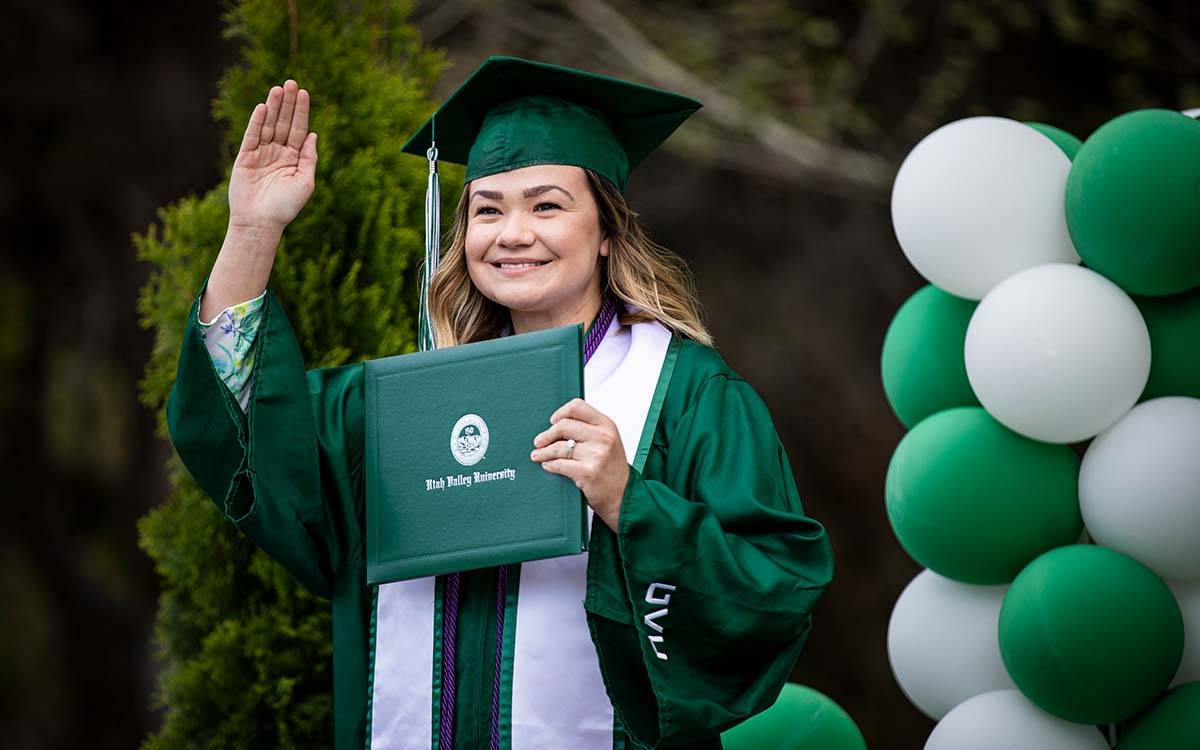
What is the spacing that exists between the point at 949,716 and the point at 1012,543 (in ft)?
1.45

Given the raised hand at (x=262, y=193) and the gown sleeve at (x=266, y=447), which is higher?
the raised hand at (x=262, y=193)

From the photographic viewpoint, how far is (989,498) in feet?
10.6

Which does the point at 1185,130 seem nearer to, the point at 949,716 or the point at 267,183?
the point at 949,716

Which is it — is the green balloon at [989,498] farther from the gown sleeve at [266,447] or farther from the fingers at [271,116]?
the fingers at [271,116]

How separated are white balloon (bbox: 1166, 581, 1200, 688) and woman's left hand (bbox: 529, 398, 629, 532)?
5.03 feet

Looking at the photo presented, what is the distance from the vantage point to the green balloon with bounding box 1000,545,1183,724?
2.99m

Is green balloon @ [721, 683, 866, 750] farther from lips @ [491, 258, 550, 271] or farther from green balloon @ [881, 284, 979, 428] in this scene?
lips @ [491, 258, 550, 271]

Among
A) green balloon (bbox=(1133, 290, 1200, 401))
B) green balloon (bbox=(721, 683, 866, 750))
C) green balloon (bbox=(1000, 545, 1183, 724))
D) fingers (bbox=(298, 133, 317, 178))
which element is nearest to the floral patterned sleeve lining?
fingers (bbox=(298, 133, 317, 178))

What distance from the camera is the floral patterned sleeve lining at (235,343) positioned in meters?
2.51

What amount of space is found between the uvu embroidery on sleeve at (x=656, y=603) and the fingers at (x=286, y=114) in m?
1.09

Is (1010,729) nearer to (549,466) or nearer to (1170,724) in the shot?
(1170,724)

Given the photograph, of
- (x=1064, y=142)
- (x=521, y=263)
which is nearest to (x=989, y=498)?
(x=1064, y=142)

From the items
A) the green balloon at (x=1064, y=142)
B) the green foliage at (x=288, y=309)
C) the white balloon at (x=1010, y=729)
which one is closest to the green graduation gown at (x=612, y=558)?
the green foliage at (x=288, y=309)

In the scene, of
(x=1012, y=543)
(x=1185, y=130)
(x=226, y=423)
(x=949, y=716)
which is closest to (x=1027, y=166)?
(x=1185, y=130)
